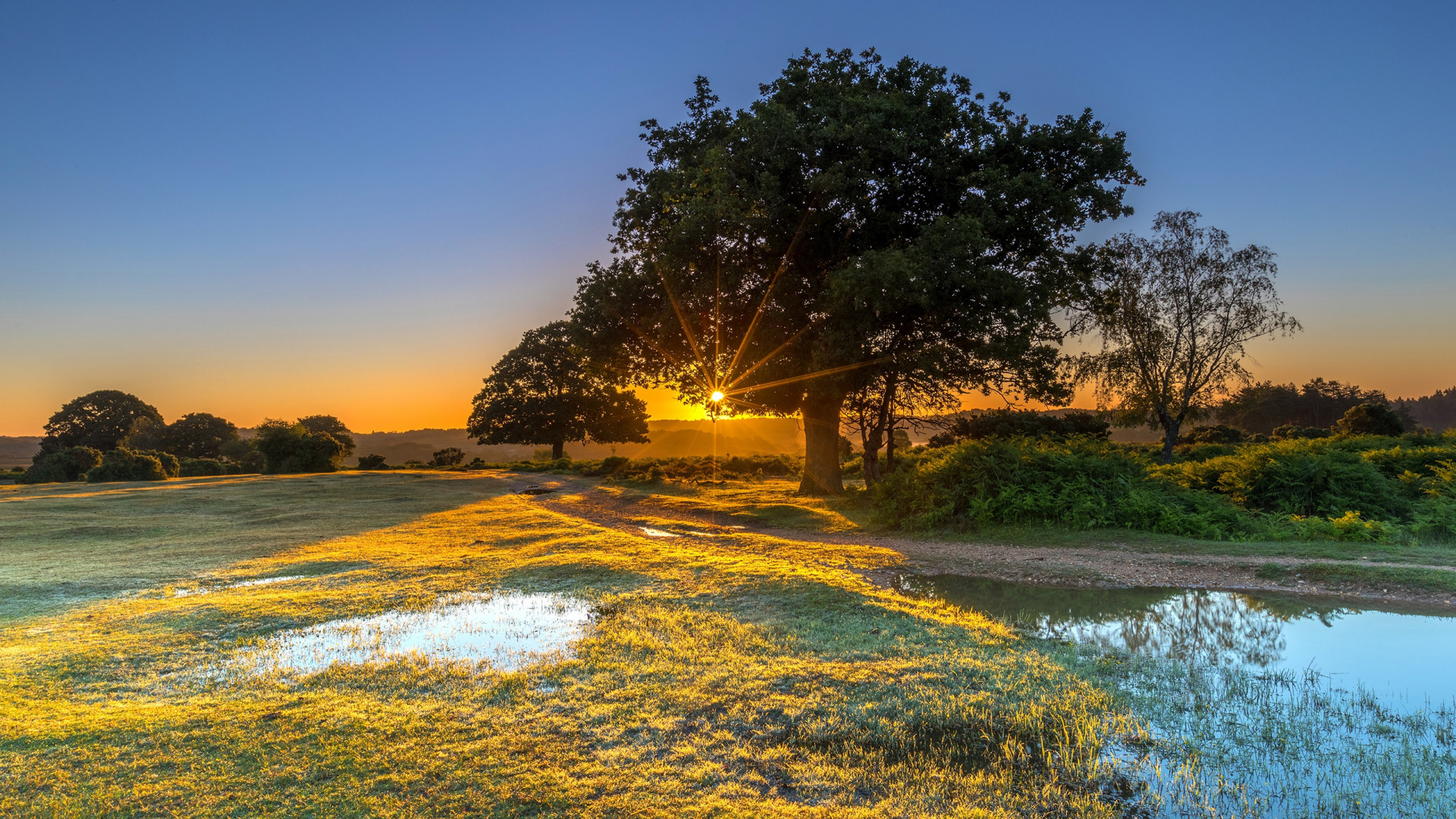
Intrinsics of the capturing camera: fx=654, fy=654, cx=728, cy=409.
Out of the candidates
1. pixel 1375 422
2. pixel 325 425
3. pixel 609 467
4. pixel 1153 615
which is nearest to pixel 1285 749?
pixel 1153 615

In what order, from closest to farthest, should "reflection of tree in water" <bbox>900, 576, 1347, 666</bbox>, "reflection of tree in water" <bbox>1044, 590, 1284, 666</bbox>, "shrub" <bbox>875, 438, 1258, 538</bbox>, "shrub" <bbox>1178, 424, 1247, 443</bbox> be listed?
"reflection of tree in water" <bbox>1044, 590, 1284, 666</bbox>, "reflection of tree in water" <bbox>900, 576, 1347, 666</bbox>, "shrub" <bbox>875, 438, 1258, 538</bbox>, "shrub" <bbox>1178, 424, 1247, 443</bbox>

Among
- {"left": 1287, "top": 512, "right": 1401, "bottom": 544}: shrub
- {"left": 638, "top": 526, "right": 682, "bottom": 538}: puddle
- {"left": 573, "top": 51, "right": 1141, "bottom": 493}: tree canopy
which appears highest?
{"left": 573, "top": 51, "right": 1141, "bottom": 493}: tree canopy

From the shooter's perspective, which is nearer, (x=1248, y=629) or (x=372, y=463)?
(x=1248, y=629)

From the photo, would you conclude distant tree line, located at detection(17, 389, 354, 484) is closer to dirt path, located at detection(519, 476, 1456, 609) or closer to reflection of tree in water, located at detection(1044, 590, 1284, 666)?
dirt path, located at detection(519, 476, 1456, 609)

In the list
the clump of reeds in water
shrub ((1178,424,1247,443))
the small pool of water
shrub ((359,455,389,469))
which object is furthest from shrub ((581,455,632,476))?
shrub ((1178,424,1247,443))

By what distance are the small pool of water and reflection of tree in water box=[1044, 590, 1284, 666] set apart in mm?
13

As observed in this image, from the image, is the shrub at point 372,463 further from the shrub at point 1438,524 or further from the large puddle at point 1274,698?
the shrub at point 1438,524

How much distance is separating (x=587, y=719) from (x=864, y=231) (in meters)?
18.4

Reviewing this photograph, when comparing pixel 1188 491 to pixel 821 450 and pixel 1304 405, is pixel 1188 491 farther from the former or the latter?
pixel 1304 405

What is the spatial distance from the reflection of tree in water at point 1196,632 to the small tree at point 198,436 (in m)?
76.0

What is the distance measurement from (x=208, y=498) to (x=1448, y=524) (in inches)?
1446

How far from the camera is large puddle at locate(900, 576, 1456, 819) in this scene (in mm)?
4051

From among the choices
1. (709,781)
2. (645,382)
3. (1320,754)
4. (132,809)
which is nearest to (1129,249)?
(645,382)

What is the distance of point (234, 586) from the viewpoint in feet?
35.5
